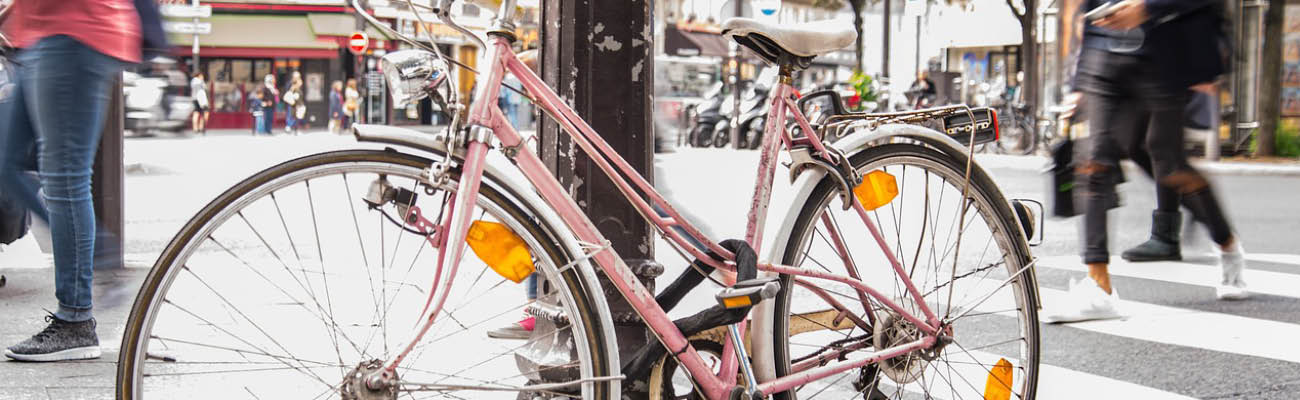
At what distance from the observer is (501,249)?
217 centimetres

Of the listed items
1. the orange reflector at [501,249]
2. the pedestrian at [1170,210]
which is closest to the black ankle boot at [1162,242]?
the pedestrian at [1170,210]

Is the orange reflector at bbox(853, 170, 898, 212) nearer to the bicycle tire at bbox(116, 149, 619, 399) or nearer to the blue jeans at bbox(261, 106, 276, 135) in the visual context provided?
the bicycle tire at bbox(116, 149, 619, 399)

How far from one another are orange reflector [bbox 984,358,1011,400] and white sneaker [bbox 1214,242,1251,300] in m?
2.68

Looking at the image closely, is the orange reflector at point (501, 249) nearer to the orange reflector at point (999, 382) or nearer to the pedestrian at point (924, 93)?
the orange reflector at point (999, 382)

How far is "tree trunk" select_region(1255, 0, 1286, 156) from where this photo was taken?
18328 mm

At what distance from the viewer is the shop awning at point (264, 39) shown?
128 feet

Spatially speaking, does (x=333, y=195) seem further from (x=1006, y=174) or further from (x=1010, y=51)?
(x=1010, y=51)

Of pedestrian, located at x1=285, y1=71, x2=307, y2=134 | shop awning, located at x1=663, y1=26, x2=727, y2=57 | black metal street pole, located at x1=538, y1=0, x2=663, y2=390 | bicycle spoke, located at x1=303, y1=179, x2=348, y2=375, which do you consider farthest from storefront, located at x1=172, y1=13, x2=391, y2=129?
bicycle spoke, located at x1=303, y1=179, x2=348, y2=375

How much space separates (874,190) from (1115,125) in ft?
7.27

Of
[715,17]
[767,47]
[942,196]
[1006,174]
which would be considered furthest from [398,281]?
[715,17]

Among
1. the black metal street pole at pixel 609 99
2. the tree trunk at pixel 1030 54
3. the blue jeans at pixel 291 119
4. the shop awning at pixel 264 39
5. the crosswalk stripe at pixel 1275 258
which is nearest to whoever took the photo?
the black metal street pole at pixel 609 99

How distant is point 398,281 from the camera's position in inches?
87.6

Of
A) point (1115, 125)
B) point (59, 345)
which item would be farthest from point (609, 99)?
point (1115, 125)

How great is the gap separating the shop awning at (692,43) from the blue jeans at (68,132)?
44.5 meters
